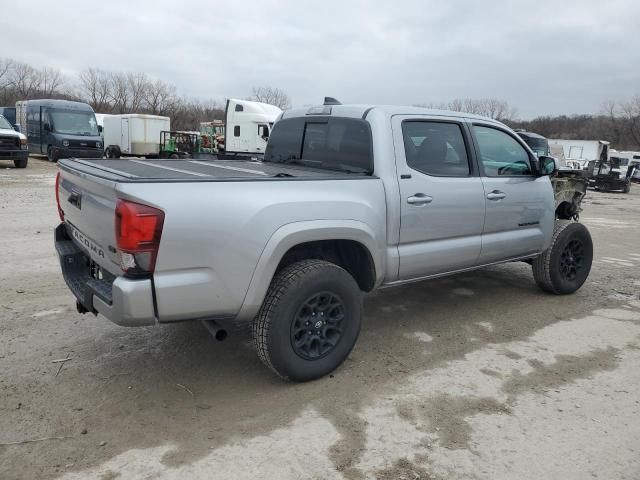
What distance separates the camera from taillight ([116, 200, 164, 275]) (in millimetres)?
2611

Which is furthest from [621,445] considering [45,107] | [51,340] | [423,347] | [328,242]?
[45,107]

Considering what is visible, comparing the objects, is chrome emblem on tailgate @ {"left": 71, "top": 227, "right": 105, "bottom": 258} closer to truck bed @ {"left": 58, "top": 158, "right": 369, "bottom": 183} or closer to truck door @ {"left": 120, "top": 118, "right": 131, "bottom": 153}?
truck bed @ {"left": 58, "top": 158, "right": 369, "bottom": 183}

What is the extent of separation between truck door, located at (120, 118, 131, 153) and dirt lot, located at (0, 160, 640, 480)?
2393cm

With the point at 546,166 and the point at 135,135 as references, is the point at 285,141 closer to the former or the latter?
the point at 546,166

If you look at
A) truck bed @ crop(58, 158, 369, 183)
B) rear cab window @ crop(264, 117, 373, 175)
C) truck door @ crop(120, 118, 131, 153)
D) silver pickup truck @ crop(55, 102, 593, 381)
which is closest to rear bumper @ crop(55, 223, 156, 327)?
silver pickup truck @ crop(55, 102, 593, 381)

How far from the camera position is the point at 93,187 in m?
2.99

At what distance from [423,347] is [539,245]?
186 centimetres

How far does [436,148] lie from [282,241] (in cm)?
175

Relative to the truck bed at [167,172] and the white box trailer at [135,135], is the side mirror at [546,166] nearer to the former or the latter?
the truck bed at [167,172]

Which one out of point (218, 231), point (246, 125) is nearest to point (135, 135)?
point (246, 125)

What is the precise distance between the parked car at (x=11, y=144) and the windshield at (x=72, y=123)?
358cm

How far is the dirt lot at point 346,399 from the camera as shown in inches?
103

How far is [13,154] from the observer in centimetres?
1811

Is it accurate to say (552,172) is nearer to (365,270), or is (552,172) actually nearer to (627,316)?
(627,316)
